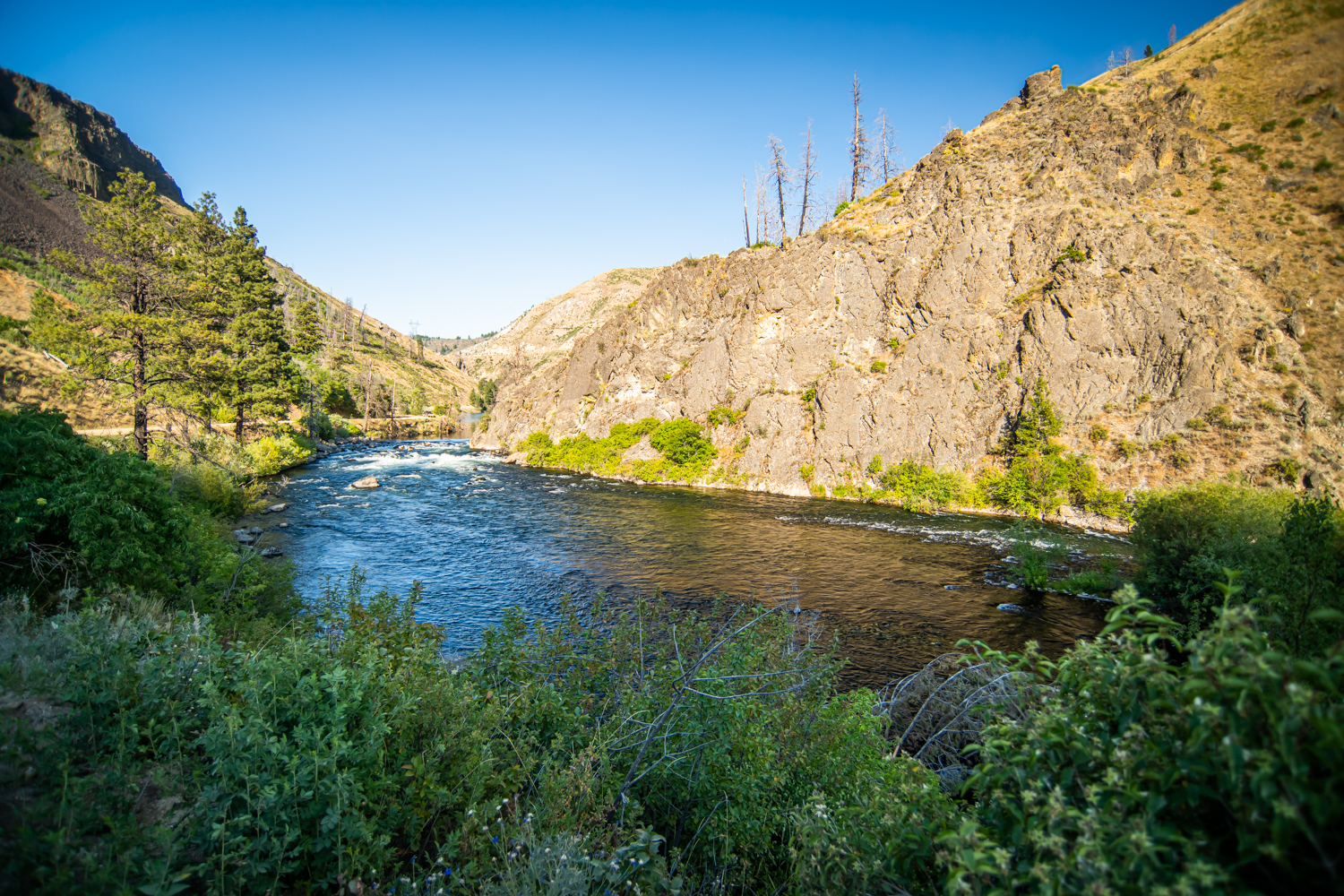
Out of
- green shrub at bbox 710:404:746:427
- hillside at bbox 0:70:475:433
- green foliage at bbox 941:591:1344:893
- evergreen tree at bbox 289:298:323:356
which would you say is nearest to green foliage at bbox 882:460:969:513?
green shrub at bbox 710:404:746:427

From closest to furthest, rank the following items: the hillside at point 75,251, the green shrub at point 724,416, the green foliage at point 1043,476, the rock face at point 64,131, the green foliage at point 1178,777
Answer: the green foliage at point 1178,777
the green foliage at point 1043,476
the hillside at point 75,251
the green shrub at point 724,416
the rock face at point 64,131

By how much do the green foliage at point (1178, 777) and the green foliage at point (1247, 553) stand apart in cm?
873

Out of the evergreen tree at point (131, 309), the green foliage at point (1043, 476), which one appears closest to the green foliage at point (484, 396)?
the evergreen tree at point (131, 309)

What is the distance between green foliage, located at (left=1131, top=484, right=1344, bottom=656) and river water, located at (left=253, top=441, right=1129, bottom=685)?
2556mm

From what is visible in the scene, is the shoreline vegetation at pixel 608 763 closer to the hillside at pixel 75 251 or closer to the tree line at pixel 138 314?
the tree line at pixel 138 314

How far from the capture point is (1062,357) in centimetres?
3666

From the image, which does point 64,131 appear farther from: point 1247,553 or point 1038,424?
point 1247,553

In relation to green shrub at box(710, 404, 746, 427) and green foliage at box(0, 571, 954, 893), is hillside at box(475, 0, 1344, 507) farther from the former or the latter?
green foliage at box(0, 571, 954, 893)

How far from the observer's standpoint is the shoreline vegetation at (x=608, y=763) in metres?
2.02

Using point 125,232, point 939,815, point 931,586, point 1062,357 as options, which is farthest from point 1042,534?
point 125,232

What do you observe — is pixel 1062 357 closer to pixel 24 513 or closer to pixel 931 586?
pixel 931 586

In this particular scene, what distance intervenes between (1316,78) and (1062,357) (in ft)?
115

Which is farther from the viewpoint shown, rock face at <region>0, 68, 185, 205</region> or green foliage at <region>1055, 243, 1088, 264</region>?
rock face at <region>0, 68, 185, 205</region>

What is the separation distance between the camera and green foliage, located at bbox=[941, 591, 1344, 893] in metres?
1.71
